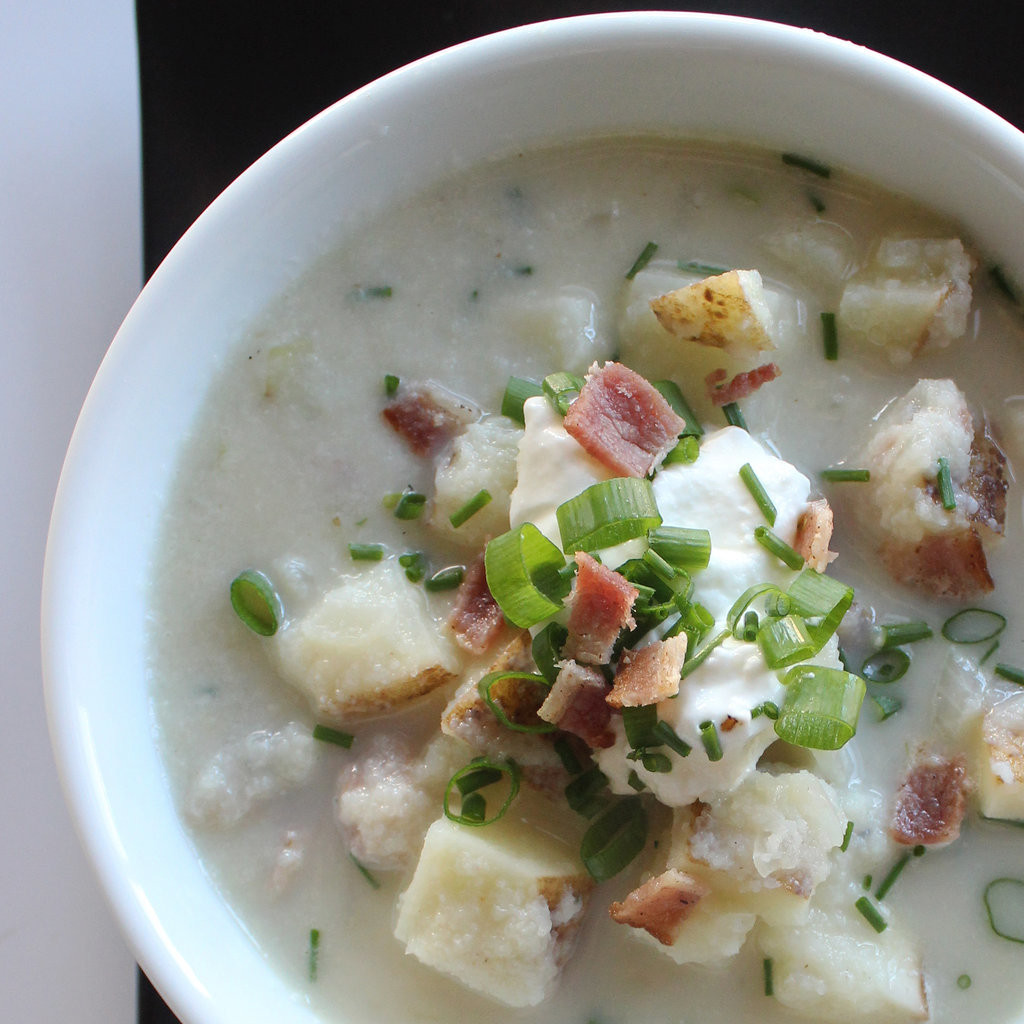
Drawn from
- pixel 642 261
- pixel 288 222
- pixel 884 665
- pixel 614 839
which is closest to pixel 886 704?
pixel 884 665

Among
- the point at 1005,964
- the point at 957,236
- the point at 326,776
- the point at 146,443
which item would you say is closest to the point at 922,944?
the point at 1005,964

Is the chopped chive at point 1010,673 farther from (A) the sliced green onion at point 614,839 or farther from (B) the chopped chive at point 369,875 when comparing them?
(B) the chopped chive at point 369,875

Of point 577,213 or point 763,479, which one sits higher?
point 577,213

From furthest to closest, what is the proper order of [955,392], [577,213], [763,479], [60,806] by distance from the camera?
[60,806] → [577,213] → [955,392] → [763,479]

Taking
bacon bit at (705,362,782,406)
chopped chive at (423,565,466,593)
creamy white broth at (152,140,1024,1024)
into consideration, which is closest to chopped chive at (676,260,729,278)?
creamy white broth at (152,140,1024,1024)

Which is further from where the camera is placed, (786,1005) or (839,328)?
(839,328)

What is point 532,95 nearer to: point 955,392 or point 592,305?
point 592,305

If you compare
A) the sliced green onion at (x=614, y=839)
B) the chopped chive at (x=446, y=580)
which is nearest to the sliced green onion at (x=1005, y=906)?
the sliced green onion at (x=614, y=839)

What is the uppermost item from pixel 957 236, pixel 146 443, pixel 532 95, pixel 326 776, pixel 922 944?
pixel 532 95

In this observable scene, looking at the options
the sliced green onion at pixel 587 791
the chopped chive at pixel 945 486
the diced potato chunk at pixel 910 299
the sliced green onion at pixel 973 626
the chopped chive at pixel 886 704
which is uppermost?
the diced potato chunk at pixel 910 299
